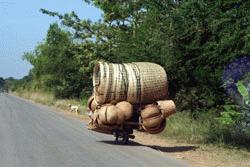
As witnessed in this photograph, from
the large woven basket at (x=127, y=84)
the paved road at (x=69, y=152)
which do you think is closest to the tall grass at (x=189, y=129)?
the paved road at (x=69, y=152)

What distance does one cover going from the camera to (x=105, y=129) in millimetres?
17688

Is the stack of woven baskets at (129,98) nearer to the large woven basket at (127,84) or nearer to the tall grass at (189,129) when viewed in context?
the large woven basket at (127,84)

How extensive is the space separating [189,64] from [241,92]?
4994 millimetres

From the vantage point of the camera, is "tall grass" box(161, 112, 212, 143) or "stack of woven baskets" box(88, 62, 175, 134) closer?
→ "stack of woven baskets" box(88, 62, 175, 134)

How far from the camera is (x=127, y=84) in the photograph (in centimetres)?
1744

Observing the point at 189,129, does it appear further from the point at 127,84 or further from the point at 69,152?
the point at 69,152

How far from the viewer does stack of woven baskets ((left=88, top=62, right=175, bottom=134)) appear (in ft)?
56.4

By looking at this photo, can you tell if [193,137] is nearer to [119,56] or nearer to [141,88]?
[141,88]

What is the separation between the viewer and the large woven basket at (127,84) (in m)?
17.4

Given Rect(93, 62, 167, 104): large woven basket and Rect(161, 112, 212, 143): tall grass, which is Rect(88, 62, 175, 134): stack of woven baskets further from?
Rect(161, 112, 212, 143): tall grass

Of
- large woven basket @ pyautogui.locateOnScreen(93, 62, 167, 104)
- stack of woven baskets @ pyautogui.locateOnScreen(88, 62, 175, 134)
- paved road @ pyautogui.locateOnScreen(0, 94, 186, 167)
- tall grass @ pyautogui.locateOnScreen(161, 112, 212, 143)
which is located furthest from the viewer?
tall grass @ pyautogui.locateOnScreen(161, 112, 212, 143)

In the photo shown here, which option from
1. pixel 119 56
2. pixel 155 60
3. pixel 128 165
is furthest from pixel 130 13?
pixel 128 165

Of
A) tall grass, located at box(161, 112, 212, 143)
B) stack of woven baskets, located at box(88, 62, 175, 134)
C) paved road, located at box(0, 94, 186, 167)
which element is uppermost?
stack of woven baskets, located at box(88, 62, 175, 134)

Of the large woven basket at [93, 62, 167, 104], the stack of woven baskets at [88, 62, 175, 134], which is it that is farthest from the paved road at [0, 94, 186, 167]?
the large woven basket at [93, 62, 167, 104]
